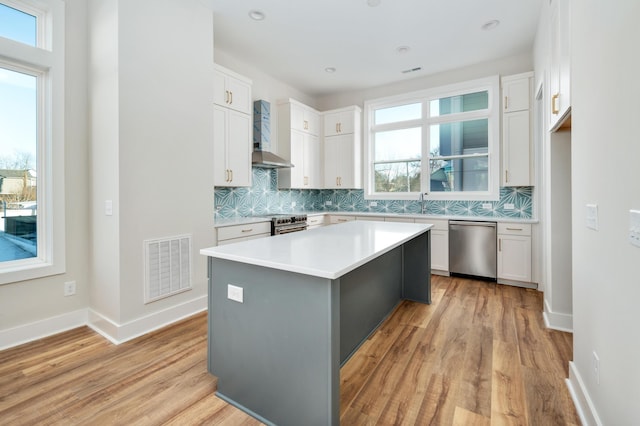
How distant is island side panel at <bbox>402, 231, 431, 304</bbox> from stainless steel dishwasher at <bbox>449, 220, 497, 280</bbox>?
1.26m

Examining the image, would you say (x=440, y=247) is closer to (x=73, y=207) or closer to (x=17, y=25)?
(x=73, y=207)

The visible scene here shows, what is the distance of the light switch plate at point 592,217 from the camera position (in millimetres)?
1456

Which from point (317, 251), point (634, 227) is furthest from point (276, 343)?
point (634, 227)

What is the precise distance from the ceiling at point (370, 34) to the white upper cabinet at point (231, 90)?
0.47 metres

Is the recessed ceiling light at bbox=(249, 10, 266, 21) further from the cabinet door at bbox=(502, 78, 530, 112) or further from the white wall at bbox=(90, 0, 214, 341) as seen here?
the cabinet door at bbox=(502, 78, 530, 112)

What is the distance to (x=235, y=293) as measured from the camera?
5.58ft

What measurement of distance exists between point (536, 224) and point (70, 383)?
4775mm

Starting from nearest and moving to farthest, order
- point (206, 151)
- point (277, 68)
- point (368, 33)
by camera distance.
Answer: point (206, 151) → point (368, 33) → point (277, 68)

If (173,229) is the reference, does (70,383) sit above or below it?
below

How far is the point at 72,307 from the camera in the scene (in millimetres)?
2740

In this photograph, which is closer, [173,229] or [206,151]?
[173,229]

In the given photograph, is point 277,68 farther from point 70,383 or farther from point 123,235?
point 70,383

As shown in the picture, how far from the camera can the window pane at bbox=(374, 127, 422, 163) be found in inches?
203

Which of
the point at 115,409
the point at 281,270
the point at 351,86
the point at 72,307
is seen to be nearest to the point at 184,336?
the point at 115,409
